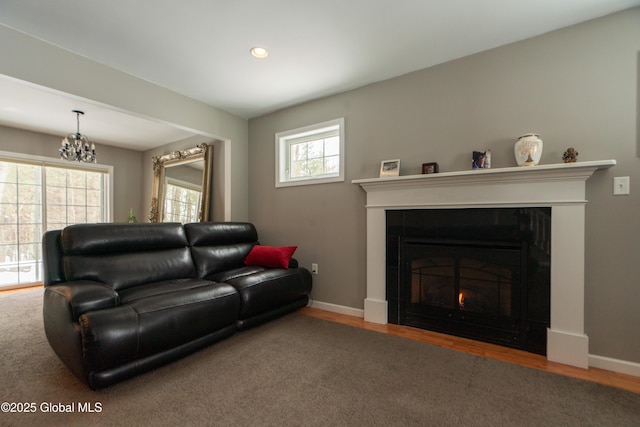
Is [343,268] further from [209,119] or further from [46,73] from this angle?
[46,73]

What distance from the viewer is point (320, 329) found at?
2547mm

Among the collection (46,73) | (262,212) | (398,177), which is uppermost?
(46,73)

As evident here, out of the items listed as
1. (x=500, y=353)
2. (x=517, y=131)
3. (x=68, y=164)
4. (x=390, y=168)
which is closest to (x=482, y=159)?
(x=517, y=131)

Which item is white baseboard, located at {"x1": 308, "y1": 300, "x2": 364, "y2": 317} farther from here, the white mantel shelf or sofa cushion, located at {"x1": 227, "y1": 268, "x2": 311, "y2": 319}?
the white mantel shelf

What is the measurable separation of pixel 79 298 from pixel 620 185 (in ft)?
11.8

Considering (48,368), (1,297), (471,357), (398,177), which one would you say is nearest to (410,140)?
(398,177)

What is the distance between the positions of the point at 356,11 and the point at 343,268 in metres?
2.34

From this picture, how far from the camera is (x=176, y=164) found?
4.57m

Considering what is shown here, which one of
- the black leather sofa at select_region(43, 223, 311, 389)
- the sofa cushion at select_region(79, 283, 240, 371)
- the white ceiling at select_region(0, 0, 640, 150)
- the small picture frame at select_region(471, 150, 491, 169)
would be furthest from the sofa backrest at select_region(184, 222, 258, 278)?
the small picture frame at select_region(471, 150, 491, 169)

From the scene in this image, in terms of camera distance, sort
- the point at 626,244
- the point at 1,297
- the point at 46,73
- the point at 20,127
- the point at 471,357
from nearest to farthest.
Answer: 1. the point at 626,244
2. the point at 471,357
3. the point at 46,73
4. the point at 1,297
5. the point at 20,127

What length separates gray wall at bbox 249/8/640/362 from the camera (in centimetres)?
187

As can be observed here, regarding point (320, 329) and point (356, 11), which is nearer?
point (356, 11)

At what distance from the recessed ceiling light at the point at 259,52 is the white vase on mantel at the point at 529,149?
2198 millimetres

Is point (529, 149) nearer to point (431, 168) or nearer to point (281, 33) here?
point (431, 168)
